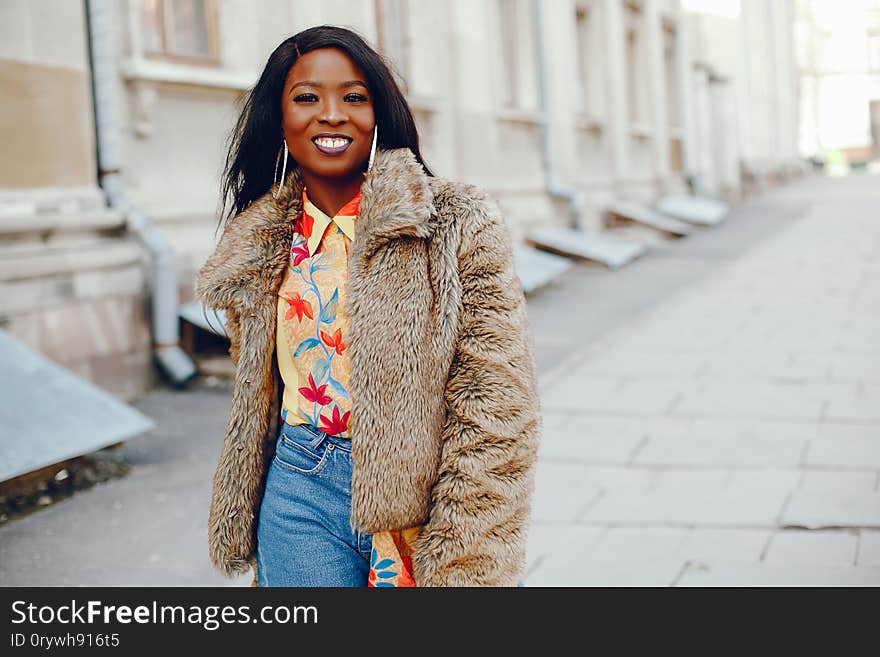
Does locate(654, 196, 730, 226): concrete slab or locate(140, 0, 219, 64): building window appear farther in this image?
locate(654, 196, 730, 226): concrete slab

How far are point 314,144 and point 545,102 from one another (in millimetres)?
13634

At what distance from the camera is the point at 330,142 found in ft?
7.33

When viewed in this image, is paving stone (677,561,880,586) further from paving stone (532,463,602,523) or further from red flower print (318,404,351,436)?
red flower print (318,404,351,436)

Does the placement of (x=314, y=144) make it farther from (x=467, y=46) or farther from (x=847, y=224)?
(x=847, y=224)

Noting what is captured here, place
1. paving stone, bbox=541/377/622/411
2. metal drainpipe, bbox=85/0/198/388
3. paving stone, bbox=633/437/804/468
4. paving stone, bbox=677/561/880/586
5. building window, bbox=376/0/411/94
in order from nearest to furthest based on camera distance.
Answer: paving stone, bbox=677/561/880/586 < paving stone, bbox=633/437/804/468 < paving stone, bbox=541/377/622/411 < metal drainpipe, bbox=85/0/198/388 < building window, bbox=376/0/411/94

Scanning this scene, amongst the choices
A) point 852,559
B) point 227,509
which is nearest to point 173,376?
point 852,559

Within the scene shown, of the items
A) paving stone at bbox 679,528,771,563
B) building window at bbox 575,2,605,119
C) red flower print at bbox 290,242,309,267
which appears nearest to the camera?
red flower print at bbox 290,242,309,267

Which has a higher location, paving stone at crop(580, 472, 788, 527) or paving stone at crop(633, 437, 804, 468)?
paving stone at crop(633, 437, 804, 468)

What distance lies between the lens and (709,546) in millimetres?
4418

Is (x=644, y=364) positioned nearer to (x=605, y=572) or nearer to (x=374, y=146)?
(x=605, y=572)

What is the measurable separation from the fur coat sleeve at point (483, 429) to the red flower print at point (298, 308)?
323mm

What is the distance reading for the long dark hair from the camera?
2.24 meters

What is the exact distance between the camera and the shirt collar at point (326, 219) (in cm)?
228

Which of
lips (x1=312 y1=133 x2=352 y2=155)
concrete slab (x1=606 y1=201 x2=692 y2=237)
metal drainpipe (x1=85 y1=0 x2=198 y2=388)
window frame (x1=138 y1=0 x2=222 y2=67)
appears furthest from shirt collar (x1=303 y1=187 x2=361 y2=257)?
concrete slab (x1=606 y1=201 x2=692 y2=237)
